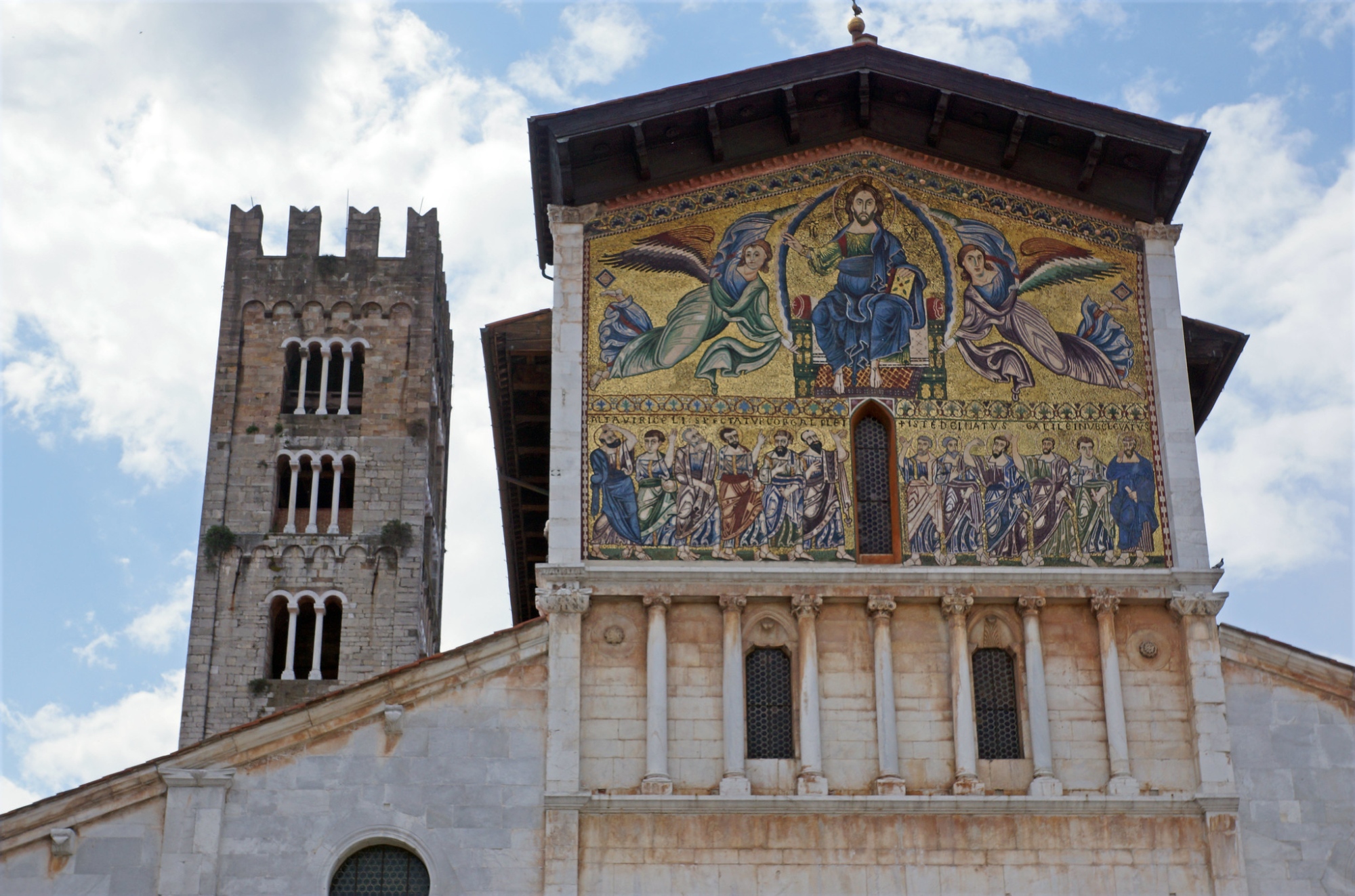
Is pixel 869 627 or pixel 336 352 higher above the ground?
pixel 336 352

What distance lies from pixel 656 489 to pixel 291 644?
3281cm

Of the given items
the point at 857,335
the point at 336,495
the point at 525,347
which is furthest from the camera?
the point at 336,495

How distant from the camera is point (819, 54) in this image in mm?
22281

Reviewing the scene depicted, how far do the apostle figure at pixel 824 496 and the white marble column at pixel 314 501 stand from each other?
34.2 meters

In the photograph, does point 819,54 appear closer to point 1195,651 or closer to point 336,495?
point 1195,651

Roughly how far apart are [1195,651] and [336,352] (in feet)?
131

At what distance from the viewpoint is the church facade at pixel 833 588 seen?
61.6ft

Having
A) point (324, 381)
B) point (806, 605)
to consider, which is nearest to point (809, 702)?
point (806, 605)

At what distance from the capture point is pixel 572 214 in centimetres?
2205

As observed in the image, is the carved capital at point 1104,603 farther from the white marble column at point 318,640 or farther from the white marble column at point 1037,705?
the white marble column at point 318,640

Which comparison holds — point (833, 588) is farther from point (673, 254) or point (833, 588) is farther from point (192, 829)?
point (192, 829)

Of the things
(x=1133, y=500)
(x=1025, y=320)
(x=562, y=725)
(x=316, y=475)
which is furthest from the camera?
(x=316, y=475)

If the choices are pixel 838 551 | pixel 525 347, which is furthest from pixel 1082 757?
pixel 525 347

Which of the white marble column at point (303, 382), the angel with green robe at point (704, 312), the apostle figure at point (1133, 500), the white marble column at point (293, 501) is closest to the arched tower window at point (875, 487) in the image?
the angel with green robe at point (704, 312)
